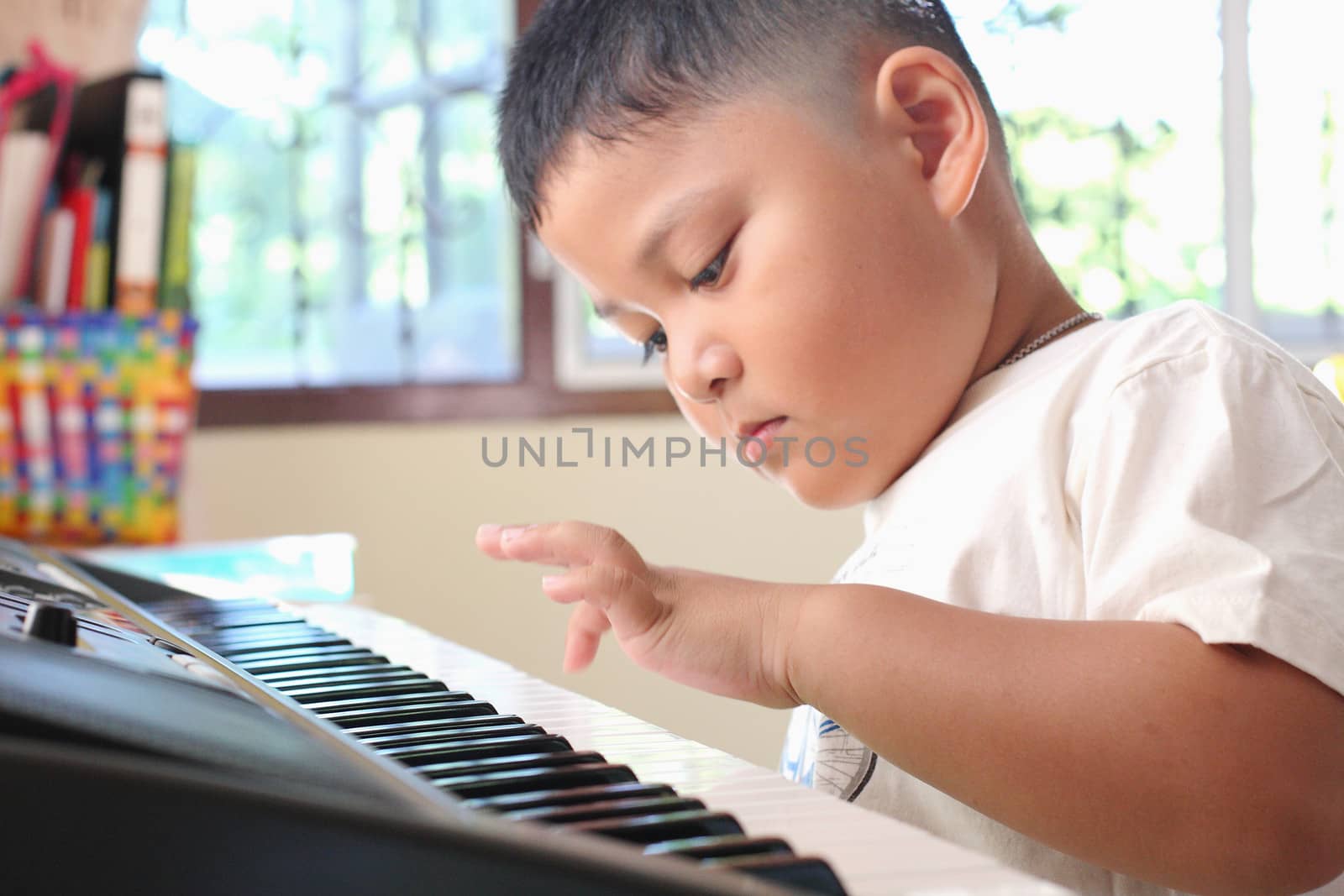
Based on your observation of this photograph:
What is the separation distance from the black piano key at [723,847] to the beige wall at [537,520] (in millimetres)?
1770

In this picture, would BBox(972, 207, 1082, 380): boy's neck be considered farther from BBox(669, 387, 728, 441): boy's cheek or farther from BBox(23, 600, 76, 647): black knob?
BBox(23, 600, 76, 647): black knob

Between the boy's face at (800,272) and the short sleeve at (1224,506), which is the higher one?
the boy's face at (800,272)

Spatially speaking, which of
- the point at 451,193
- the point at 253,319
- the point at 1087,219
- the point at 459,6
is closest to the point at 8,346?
the point at 253,319

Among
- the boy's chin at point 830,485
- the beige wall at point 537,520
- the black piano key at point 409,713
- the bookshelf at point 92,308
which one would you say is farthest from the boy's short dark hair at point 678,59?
the beige wall at point 537,520

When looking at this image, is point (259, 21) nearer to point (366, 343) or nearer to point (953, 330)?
point (366, 343)

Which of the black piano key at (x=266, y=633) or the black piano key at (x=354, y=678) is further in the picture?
the black piano key at (x=266, y=633)

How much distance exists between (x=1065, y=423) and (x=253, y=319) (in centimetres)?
171

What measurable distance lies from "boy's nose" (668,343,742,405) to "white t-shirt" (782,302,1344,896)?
0.46 feet

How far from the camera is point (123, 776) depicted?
0.84ft

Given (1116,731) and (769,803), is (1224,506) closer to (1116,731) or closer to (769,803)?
(1116,731)

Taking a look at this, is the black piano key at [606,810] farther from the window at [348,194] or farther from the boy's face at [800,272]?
the window at [348,194]

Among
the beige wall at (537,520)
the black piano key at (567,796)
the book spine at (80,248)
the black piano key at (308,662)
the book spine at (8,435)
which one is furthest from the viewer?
the beige wall at (537,520)

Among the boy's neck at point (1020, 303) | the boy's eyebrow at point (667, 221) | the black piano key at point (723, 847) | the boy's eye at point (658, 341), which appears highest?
the boy's eyebrow at point (667, 221)

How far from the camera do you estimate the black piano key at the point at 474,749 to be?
407mm
